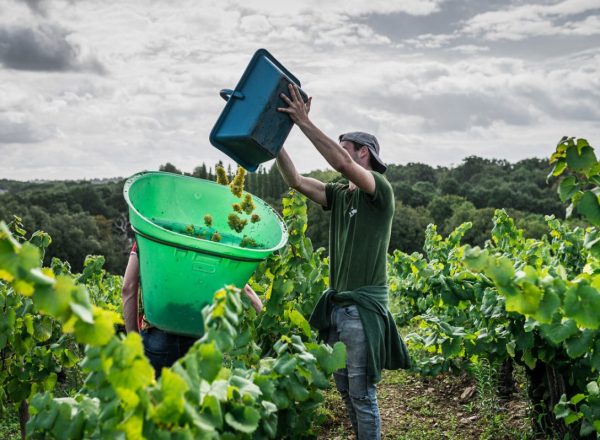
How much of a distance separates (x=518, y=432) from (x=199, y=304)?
289 centimetres

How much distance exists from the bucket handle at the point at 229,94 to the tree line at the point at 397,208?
112 feet

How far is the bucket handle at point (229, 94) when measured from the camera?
2.83 metres

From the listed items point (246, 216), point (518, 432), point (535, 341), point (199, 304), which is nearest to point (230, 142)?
point (246, 216)

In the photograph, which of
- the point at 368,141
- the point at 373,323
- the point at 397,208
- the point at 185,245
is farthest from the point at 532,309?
the point at 397,208

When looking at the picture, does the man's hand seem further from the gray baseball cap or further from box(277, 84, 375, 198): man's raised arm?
the gray baseball cap

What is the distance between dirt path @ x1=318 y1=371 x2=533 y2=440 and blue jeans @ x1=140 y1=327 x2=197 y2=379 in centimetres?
213

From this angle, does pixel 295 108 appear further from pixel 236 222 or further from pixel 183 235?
pixel 183 235

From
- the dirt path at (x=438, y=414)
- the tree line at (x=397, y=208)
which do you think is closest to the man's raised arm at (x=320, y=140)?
the dirt path at (x=438, y=414)

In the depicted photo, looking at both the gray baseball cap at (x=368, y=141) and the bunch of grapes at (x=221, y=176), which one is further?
the gray baseball cap at (x=368, y=141)

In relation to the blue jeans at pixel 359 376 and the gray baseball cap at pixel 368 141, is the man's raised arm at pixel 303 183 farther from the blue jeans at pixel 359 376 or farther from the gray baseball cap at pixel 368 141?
the blue jeans at pixel 359 376

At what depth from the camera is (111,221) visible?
2157 inches

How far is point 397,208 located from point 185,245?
159ft

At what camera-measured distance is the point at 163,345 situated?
285 cm

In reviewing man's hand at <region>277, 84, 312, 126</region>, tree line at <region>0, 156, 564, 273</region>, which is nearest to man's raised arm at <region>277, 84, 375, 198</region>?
man's hand at <region>277, 84, 312, 126</region>
